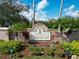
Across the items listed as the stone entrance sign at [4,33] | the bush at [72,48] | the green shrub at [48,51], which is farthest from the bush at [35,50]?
the stone entrance sign at [4,33]

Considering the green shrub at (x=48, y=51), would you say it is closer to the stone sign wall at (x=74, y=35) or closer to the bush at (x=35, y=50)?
the bush at (x=35, y=50)

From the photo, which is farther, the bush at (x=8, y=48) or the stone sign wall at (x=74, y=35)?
the stone sign wall at (x=74, y=35)

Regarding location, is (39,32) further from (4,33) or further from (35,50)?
(35,50)

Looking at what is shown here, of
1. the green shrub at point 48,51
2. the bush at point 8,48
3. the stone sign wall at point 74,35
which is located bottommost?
the green shrub at point 48,51

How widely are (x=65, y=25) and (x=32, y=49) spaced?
383 cm

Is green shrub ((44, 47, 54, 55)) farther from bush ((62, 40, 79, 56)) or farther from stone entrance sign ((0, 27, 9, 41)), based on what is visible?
stone entrance sign ((0, 27, 9, 41))

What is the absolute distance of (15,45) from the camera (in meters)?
13.0


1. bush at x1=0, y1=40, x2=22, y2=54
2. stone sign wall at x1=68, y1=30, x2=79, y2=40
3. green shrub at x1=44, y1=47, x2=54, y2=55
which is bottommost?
green shrub at x1=44, y1=47, x2=54, y2=55

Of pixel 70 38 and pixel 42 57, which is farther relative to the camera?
pixel 70 38

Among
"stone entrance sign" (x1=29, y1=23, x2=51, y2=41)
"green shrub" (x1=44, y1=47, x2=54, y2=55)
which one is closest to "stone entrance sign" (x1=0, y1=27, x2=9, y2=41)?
"stone entrance sign" (x1=29, y1=23, x2=51, y2=41)

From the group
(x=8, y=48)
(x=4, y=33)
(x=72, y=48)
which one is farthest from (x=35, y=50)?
(x=4, y=33)

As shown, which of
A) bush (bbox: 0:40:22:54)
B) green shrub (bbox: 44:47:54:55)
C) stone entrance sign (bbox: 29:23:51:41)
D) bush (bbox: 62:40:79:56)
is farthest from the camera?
stone entrance sign (bbox: 29:23:51:41)

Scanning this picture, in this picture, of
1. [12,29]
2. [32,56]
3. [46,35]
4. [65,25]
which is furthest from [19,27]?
[32,56]

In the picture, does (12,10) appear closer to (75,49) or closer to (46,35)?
(46,35)
